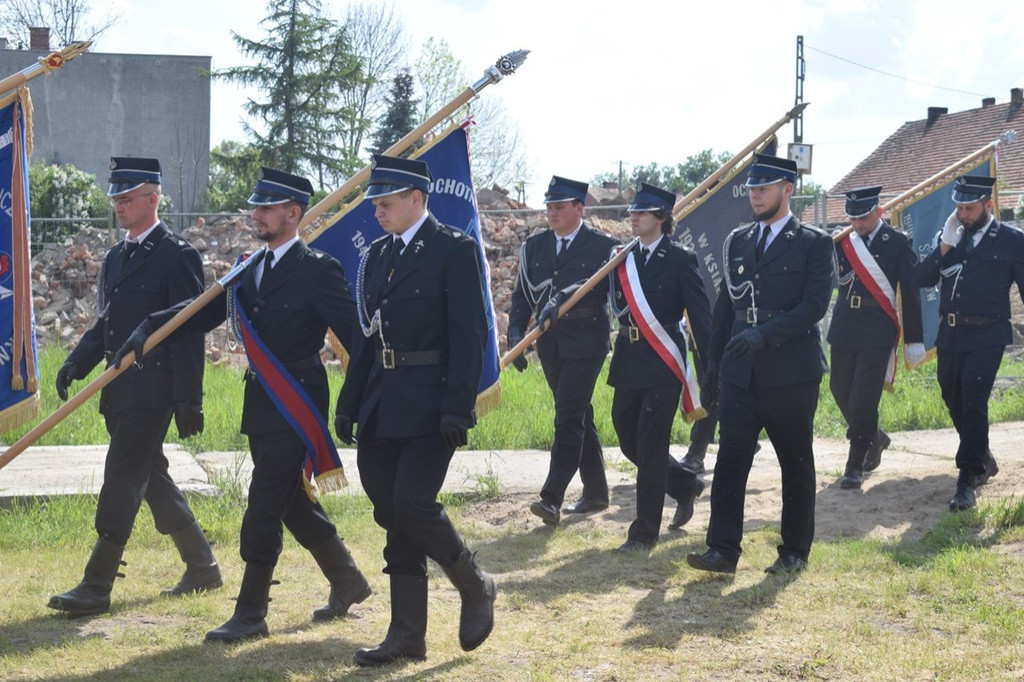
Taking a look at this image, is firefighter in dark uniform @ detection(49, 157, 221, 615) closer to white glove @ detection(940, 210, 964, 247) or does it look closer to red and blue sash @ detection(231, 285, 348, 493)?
red and blue sash @ detection(231, 285, 348, 493)

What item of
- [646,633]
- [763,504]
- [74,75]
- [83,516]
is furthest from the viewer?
[74,75]

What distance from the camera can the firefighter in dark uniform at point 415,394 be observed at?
5137mm

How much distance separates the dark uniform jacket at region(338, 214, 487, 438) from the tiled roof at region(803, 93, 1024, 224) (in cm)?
4393

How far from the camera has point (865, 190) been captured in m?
9.34

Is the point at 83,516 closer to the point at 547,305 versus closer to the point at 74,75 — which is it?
the point at 547,305

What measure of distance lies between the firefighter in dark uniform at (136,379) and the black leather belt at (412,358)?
1226mm

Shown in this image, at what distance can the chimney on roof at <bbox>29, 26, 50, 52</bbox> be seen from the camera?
4341 cm

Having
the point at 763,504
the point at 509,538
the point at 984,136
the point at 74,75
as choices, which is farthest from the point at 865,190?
the point at 984,136

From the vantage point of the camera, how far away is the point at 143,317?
6195 mm

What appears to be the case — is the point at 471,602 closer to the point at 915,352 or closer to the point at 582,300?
the point at 582,300

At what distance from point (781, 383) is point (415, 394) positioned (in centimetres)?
213

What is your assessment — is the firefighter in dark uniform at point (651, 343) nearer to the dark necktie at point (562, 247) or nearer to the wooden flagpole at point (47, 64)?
the dark necktie at point (562, 247)

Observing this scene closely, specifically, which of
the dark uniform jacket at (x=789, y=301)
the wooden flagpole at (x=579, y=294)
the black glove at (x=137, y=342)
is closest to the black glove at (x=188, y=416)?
the black glove at (x=137, y=342)

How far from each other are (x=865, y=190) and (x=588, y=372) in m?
2.64
